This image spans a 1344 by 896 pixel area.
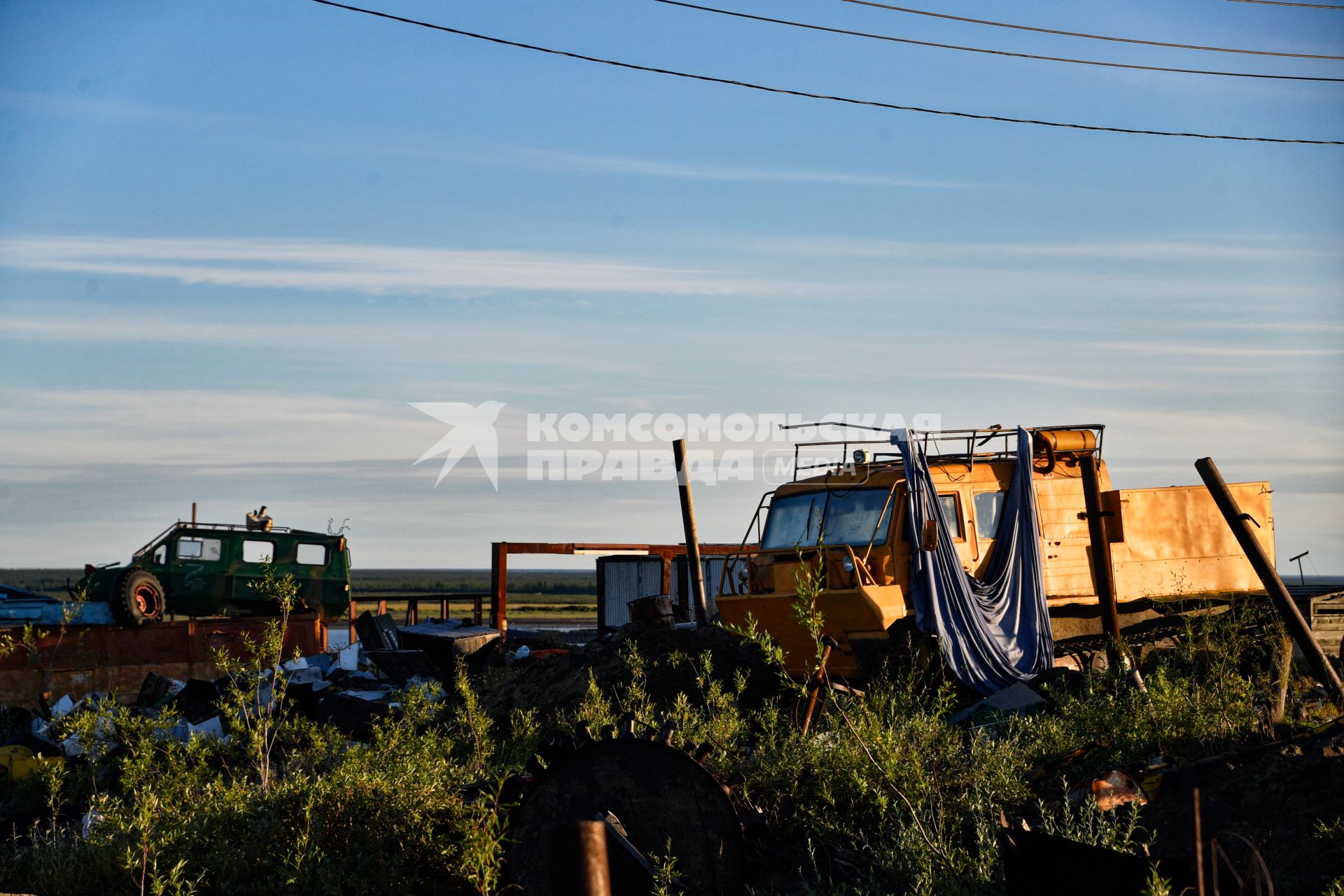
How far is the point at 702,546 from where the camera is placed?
24984mm

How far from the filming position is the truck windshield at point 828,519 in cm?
1327

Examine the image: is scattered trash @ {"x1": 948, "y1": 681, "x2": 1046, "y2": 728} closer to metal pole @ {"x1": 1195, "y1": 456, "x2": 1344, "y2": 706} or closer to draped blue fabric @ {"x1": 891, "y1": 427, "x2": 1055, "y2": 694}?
draped blue fabric @ {"x1": 891, "y1": 427, "x2": 1055, "y2": 694}

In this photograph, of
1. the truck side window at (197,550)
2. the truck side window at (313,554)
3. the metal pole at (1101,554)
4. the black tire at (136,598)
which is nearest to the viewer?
the metal pole at (1101,554)

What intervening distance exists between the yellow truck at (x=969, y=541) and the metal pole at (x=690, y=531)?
1132 mm

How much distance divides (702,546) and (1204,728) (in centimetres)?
1645

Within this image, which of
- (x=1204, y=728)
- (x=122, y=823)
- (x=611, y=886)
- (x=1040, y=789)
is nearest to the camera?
(x=611, y=886)

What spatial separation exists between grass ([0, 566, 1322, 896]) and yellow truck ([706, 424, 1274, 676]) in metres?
2.54

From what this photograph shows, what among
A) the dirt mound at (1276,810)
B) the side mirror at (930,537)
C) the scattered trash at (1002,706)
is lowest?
the dirt mound at (1276,810)

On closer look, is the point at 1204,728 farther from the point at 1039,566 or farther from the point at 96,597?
the point at 96,597

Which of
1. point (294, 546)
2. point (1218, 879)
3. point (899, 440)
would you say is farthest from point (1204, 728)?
point (294, 546)

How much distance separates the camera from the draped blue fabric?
12.7 meters

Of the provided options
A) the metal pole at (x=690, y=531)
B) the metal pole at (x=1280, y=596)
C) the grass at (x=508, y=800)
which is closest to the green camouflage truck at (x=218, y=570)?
the metal pole at (x=690, y=531)

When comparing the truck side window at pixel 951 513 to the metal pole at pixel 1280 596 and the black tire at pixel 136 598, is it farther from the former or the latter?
the black tire at pixel 136 598

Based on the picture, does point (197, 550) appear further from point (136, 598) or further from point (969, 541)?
point (969, 541)
